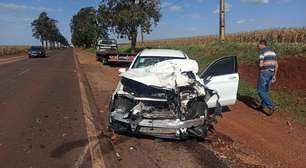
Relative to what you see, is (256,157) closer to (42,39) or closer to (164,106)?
(164,106)

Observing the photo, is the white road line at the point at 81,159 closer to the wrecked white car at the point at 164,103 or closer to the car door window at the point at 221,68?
the wrecked white car at the point at 164,103

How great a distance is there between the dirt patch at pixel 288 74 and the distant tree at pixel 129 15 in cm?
2182

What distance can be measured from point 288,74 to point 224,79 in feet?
22.6

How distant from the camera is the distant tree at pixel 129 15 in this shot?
37.1 meters

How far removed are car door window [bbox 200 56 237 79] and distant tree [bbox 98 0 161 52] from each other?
29.6m

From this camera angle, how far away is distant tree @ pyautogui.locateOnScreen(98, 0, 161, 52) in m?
37.1

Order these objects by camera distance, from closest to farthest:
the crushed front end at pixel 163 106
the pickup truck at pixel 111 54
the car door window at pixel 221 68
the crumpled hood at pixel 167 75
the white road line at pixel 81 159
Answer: the white road line at pixel 81 159 < the crushed front end at pixel 163 106 < the crumpled hood at pixel 167 75 < the car door window at pixel 221 68 < the pickup truck at pixel 111 54

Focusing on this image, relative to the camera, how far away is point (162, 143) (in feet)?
20.4

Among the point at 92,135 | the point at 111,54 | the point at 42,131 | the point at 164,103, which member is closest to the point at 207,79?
the point at 164,103

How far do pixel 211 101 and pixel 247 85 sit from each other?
6.41 m

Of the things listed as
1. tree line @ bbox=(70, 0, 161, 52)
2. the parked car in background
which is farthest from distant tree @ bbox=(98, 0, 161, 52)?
the parked car in background

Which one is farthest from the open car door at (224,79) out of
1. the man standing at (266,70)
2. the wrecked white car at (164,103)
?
the man standing at (266,70)

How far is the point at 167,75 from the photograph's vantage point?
21.9ft

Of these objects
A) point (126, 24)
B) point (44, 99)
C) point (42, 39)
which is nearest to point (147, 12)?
point (126, 24)
